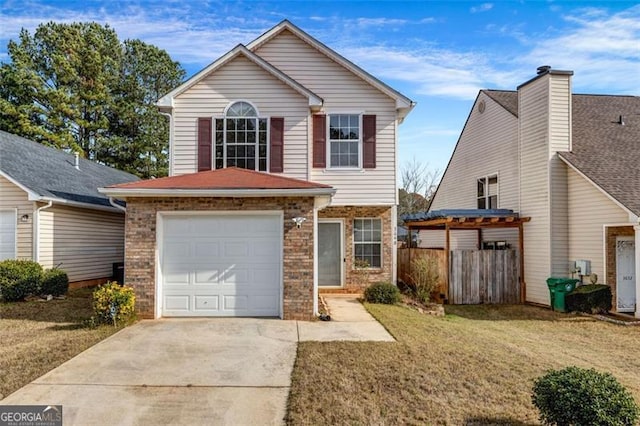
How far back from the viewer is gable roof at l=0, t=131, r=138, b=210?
12297mm

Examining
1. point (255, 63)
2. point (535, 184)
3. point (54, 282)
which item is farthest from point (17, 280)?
point (535, 184)

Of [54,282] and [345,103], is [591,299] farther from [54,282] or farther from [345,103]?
[54,282]

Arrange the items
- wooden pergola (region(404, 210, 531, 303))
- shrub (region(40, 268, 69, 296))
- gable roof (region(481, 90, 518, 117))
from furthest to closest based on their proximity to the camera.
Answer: gable roof (region(481, 90, 518, 117))
wooden pergola (region(404, 210, 531, 303))
shrub (region(40, 268, 69, 296))

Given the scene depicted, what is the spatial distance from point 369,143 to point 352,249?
10.9 feet

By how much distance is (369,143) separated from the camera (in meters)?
13.0

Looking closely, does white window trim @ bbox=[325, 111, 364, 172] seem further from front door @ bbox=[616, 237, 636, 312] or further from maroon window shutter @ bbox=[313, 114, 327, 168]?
front door @ bbox=[616, 237, 636, 312]

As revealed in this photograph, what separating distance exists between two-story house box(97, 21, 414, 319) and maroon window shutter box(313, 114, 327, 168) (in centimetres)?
3

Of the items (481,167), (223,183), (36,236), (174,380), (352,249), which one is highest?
(481,167)

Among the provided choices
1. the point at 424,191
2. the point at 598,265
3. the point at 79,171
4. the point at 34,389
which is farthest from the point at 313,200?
the point at 424,191

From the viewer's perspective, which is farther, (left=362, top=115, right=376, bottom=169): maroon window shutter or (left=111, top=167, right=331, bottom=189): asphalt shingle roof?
(left=362, top=115, right=376, bottom=169): maroon window shutter

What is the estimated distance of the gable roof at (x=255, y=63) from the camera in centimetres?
1236

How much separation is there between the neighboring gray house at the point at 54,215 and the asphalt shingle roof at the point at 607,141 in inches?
596

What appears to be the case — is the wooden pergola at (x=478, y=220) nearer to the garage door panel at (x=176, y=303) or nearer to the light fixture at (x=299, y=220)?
the light fixture at (x=299, y=220)

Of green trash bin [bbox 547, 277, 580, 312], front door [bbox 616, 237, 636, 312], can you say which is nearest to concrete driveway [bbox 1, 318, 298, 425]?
green trash bin [bbox 547, 277, 580, 312]
